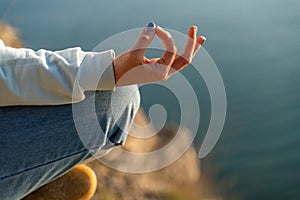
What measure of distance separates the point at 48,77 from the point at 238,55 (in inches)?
28.0

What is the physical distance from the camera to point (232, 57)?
111 cm

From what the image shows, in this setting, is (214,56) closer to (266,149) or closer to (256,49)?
(256,49)

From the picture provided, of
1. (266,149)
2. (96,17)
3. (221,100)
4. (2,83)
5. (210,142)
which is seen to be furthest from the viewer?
(96,17)

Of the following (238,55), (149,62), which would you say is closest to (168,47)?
(149,62)

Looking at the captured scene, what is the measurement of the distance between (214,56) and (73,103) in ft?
2.14

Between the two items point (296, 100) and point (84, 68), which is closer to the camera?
point (84, 68)

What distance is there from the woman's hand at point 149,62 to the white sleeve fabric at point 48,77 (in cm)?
2

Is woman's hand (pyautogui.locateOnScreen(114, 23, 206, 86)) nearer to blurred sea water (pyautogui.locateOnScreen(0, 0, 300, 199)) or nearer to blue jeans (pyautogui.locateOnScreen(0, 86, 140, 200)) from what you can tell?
blue jeans (pyautogui.locateOnScreen(0, 86, 140, 200))

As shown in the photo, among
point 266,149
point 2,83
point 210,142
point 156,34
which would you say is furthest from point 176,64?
point 266,149

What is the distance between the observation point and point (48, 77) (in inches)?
19.5

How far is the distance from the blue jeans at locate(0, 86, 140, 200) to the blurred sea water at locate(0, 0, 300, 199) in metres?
0.42

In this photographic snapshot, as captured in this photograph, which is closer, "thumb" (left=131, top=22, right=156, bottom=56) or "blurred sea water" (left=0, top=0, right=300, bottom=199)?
"thumb" (left=131, top=22, right=156, bottom=56)

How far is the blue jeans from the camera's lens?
50 centimetres

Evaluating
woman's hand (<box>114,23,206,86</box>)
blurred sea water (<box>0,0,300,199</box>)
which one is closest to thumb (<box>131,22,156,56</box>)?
woman's hand (<box>114,23,206,86</box>)
